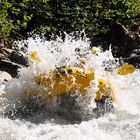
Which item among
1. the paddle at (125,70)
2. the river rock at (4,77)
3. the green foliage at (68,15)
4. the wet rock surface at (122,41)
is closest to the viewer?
the paddle at (125,70)

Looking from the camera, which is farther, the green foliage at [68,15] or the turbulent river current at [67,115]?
the green foliage at [68,15]

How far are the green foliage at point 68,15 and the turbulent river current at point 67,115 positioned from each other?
516 cm

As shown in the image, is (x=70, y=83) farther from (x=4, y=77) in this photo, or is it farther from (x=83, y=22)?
(x=83, y=22)

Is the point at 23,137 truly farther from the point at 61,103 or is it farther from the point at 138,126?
the point at 138,126

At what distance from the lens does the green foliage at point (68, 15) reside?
14.8 m

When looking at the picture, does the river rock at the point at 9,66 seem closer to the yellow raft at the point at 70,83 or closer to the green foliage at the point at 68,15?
the green foliage at the point at 68,15

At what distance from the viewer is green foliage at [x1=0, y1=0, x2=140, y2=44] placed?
14781 millimetres

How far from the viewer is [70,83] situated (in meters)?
8.20

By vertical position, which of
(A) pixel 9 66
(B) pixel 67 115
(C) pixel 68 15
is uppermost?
(C) pixel 68 15

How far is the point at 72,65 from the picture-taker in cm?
846

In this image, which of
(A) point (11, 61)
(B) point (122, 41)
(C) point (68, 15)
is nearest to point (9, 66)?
(A) point (11, 61)

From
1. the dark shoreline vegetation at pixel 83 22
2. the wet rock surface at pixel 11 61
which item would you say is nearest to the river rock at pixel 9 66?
the wet rock surface at pixel 11 61

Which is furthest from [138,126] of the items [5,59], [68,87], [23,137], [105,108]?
[5,59]

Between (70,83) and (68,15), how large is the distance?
24.8 ft
